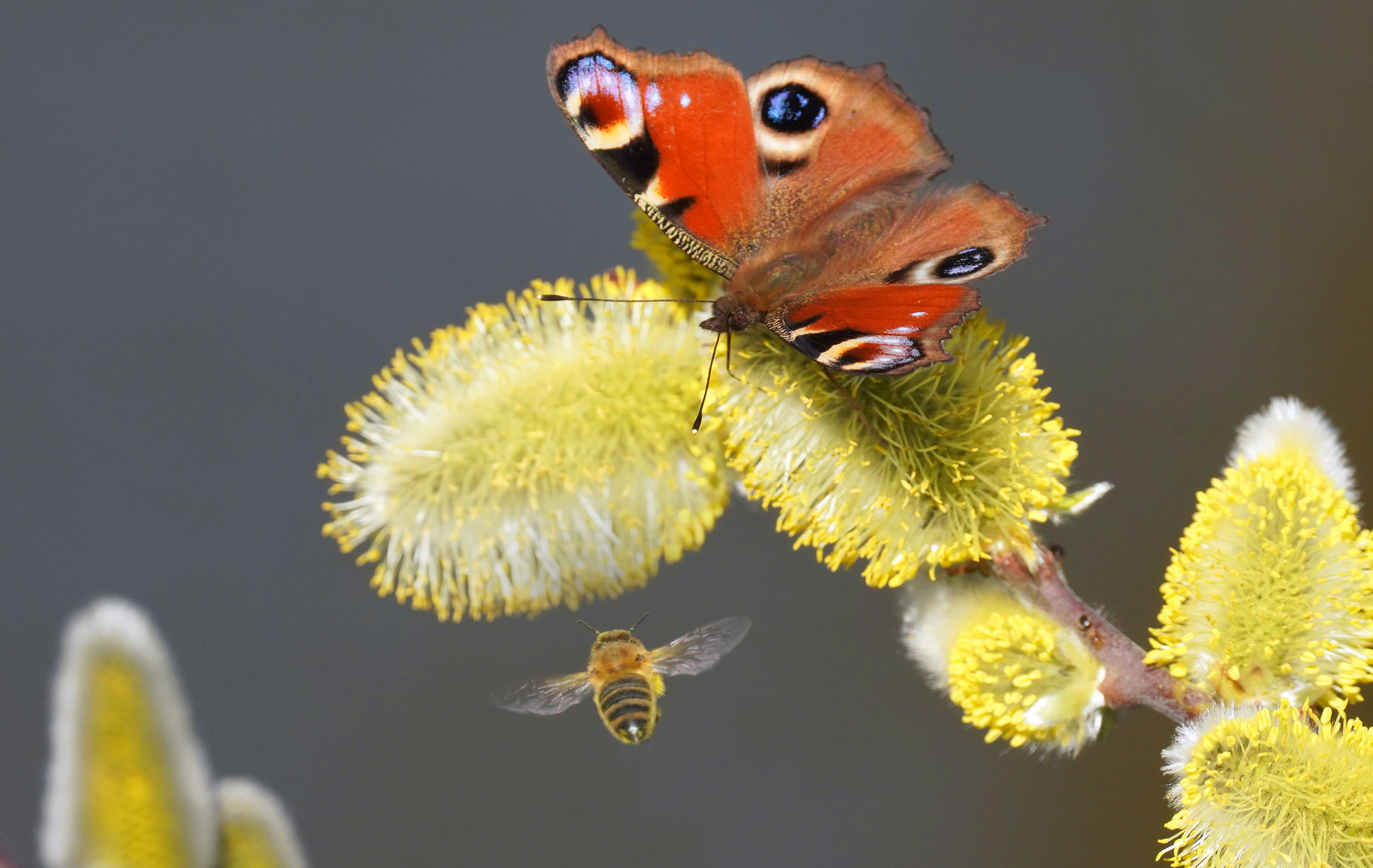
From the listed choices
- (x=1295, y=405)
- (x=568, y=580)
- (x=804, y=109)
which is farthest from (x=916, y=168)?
(x=568, y=580)

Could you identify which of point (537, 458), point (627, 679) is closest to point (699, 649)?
point (627, 679)

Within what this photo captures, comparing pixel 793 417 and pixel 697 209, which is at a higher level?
pixel 697 209

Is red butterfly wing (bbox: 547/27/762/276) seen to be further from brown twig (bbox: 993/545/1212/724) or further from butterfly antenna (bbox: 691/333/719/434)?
brown twig (bbox: 993/545/1212/724)

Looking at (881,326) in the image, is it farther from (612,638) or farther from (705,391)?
(612,638)

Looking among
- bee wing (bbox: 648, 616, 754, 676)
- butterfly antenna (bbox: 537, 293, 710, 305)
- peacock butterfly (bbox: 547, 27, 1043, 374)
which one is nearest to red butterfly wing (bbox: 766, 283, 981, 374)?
peacock butterfly (bbox: 547, 27, 1043, 374)

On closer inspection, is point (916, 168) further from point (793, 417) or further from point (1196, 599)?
point (1196, 599)

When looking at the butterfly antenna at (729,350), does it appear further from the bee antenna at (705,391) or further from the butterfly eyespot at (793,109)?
the butterfly eyespot at (793,109)
